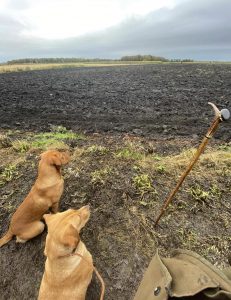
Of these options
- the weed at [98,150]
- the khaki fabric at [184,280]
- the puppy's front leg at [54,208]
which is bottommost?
the puppy's front leg at [54,208]

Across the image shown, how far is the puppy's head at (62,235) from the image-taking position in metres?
3.99

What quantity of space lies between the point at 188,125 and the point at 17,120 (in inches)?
204

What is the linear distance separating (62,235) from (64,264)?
0.38 m

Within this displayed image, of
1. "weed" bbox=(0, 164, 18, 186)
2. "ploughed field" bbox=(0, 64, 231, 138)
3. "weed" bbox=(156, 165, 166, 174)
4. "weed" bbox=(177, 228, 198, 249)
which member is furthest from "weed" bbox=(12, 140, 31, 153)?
"weed" bbox=(177, 228, 198, 249)

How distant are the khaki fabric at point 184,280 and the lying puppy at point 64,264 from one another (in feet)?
3.05

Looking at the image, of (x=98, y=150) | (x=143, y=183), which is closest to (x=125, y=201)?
(x=143, y=183)

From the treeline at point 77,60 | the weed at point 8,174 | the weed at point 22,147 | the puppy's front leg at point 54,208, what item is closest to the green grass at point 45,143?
the weed at point 22,147

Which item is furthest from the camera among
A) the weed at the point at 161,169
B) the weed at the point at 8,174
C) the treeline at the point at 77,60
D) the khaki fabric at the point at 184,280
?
the treeline at the point at 77,60

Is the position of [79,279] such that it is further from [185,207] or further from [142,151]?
[142,151]

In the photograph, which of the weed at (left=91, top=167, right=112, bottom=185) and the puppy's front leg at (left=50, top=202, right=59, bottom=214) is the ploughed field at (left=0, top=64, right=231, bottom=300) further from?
the puppy's front leg at (left=50, top=202, right=59, bottom=214)

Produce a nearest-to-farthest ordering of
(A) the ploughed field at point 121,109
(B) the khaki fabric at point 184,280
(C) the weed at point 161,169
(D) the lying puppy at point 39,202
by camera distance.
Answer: (B) the khaki fabric at point 184,280
(D) the lying puppy at point 39,202
(C) the weed at point 161,169
(A) the ploughed field at point 121,109

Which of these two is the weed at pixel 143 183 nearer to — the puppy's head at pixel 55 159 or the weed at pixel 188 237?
the weed at pixel 188 237

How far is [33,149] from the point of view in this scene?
745 centimetres

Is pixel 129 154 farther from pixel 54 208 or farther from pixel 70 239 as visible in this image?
pixel 70 239
